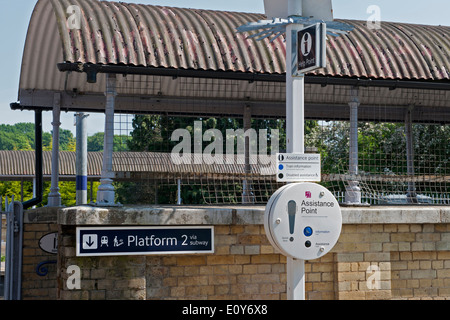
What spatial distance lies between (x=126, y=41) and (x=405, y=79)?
4457 millimetres

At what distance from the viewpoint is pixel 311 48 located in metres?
6.67

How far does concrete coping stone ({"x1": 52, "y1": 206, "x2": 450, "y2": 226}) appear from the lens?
25.3ft

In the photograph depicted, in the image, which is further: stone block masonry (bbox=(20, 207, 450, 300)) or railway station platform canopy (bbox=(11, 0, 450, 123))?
railway station platform canopy (bbox=(11, 0, 450, 123))

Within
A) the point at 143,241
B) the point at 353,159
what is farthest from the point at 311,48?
the point at 353,159

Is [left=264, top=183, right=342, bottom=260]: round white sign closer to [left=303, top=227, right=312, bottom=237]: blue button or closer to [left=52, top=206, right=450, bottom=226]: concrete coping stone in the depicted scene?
[left=303, top=227, right=312, bottom=237]: blue button

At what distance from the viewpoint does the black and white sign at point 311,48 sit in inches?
260

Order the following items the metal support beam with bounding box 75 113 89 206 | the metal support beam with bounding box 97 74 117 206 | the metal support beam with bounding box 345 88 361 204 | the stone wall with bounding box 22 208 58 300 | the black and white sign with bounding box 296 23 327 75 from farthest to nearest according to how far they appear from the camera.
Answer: the metal support beam with bounding box 75 113 89 206
the stone wall with bounding box 22 208 58 300
the metal support beam with bounding box 345 88 361 204
the metal support beam with bounding box 97 74 117 206
the black and white sign with bounding box 296 23 327 75

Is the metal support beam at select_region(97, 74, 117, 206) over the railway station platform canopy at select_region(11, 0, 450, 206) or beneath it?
beneath

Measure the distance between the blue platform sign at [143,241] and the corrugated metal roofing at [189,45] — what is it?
2.46m

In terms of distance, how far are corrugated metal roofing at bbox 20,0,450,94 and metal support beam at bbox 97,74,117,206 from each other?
0.54 metres

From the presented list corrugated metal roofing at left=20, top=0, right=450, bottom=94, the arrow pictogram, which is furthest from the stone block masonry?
corrugated metal roofing at left=20, top=0, right=450, bottom=94

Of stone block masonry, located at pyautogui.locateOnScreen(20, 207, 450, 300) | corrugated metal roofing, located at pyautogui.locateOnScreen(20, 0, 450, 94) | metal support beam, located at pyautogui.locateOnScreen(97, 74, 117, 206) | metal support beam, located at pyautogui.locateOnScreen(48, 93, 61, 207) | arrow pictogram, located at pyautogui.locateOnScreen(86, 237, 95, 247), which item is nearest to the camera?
arrow pictogram, located at pyautogui.locateOnScreen(86, 237, 95, 247)

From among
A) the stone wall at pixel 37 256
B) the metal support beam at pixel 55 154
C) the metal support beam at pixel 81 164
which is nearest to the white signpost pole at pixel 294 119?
the stone wall at pixel 37 256

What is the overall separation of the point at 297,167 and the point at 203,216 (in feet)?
6.22
